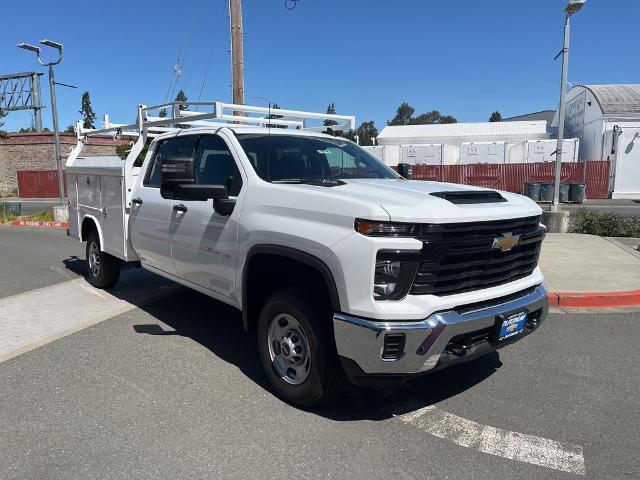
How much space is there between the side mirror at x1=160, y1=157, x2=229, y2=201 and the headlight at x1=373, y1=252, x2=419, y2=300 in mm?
1550

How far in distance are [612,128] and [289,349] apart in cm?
3580

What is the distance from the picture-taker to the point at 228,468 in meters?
2.96

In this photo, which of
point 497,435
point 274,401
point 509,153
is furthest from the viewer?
point 509,153

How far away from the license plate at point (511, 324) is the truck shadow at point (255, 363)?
0.74 meters

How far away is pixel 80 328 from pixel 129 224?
1.25 m

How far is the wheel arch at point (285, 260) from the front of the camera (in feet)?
10.4

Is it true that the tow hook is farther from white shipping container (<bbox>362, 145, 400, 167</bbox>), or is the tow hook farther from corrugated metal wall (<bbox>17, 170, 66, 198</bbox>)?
corrugated metal wall (<bbox>17, 170, 66, 198</bbox>)

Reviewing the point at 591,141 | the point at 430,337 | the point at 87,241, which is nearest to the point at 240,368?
the point at 430,337

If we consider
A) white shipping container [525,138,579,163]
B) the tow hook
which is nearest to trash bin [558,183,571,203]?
white shipping container [525,138,579,163]

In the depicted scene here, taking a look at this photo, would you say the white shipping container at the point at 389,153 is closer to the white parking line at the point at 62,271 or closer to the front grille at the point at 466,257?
the white parking line at the point at 62,271

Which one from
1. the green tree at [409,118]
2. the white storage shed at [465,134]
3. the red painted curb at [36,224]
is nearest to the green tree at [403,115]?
the green tree at [409,118]

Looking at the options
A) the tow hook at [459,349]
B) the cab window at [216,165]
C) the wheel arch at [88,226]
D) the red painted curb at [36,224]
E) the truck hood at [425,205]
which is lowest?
the red painted curb at [36,224]

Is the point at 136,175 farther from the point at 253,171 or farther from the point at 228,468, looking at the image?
the point at 228,468

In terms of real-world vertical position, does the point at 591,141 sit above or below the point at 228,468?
above
